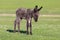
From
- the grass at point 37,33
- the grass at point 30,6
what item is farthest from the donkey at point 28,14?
the grass at point 30,6

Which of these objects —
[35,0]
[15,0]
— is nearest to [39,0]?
[35,0]

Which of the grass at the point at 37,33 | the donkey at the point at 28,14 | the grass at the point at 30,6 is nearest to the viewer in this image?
the grass at the point at 37,33

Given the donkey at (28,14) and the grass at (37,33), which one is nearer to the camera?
the grass at (37,33)

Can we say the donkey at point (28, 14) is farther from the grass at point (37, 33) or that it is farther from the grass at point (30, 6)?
the grass at point (30, 6)

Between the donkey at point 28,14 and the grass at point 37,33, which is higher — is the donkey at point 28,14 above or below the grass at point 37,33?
above

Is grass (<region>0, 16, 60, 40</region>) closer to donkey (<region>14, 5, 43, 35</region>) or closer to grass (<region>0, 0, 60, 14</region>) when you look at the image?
donkey (<region>14, 5, 43, 35</region>)

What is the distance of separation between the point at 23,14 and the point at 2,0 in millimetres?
55446

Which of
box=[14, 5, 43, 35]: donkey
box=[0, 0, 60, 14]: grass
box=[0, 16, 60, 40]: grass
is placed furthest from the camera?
box=[0, 0, 60, 14]: grass

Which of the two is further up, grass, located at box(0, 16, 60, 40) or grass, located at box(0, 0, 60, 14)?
grass, located at box(0, 0, 60, 14)

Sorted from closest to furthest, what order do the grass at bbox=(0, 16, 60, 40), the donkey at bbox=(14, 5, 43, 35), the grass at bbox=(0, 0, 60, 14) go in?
the grass at bbox=(0, 16, 60, 40), the donkey at bbox=(14, 5, 43, 35), the grass at bbox=(0, 0, 60, 14)

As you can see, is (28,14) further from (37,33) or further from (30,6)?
(30,6)

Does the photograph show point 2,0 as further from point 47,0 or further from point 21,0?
point 47,0

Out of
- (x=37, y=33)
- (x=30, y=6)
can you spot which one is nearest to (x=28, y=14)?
(x=37, y=33)

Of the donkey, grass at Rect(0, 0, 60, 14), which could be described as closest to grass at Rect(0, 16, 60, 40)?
the donkey
